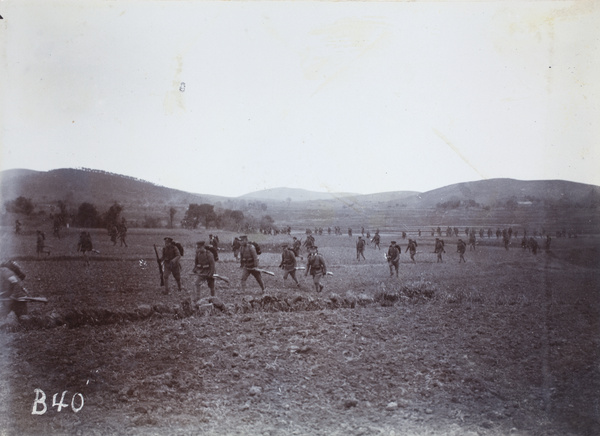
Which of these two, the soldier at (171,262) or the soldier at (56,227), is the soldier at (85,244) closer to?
the soldier at (56,227)

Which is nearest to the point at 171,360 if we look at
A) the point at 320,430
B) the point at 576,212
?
the point at 320,430

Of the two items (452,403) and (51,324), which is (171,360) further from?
(452,403)

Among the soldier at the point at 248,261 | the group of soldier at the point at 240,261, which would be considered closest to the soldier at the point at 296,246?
the group of soldier at the point at 240,261

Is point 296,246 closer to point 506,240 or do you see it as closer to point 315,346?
point 315,346

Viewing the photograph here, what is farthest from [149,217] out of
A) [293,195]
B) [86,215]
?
[293,195]

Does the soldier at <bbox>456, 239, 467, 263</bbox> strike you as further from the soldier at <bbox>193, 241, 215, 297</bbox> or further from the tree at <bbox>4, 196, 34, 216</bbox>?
the tree at <bbox>4, 196, 34, 216</bbox>
